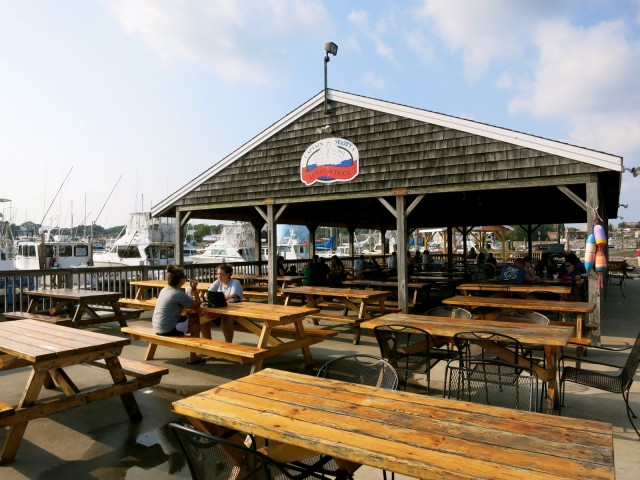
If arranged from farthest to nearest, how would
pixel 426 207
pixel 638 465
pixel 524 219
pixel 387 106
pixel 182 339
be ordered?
1. pixel 524 219
2. pixel 426 207
3. pixel 387 106
4. pixel 182 339
5. pixel 638 465

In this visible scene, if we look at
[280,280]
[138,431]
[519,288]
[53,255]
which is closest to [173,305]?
[138,431]

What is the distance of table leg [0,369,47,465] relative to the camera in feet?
11.2

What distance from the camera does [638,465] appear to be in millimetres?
3285

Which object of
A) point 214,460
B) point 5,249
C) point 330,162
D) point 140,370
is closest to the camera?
point 214,460

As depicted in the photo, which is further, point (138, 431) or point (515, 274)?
point (515, 274)

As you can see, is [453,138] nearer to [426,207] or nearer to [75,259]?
[426,207]

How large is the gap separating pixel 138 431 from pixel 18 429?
933 millimetres

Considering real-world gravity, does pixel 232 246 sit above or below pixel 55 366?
above

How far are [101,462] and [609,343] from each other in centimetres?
767

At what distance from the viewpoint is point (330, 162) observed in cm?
980

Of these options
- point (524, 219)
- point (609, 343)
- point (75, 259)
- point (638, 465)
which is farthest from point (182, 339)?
point (75, 259)

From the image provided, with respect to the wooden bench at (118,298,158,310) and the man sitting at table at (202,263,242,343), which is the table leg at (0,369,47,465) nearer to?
the man sitting at table at (202,263,242,343)

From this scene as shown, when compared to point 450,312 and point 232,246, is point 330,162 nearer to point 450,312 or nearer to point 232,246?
point 450,312

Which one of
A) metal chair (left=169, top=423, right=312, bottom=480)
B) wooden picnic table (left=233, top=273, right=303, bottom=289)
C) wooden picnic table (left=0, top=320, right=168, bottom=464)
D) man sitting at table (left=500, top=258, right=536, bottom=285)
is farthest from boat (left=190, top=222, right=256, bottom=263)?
metal chair (left=169, top=423, right=312, bottom=480)
